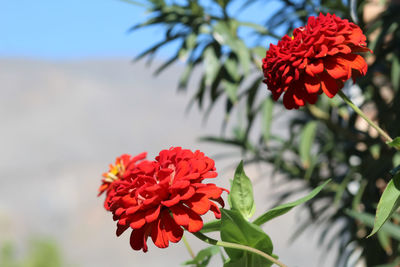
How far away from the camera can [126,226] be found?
2.03ft

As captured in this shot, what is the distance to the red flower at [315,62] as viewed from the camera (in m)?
0.70

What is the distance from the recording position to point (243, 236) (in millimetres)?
683

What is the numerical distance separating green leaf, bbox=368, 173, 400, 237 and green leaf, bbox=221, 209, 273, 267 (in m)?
0.13

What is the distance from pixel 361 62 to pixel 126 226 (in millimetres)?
349

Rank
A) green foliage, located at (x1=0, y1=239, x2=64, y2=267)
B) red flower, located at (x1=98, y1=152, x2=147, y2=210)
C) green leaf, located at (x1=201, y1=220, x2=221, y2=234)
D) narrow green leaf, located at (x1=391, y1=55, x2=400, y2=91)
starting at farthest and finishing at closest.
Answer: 1. green foliage, located at (x1=0, y1=239, x2=64, y2=267)
2. narrow green leaf, located at (x1=391, y1=55, x2=400, y2=91)
3. red flower, located at (x1=98, y1=152, x2=147, y2=210)
4. green leaf, located at (x1=201, y1=220, x2=221, y2=234)

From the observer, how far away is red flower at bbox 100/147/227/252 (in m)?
0.58

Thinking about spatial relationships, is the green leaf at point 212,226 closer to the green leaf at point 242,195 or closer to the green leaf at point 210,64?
the green leaf at point 242,195

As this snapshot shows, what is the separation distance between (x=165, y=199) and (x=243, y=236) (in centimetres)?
13

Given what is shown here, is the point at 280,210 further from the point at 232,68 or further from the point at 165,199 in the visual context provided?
the point at 232,68

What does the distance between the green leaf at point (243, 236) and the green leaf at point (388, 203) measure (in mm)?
129

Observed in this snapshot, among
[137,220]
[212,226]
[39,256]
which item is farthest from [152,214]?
[39,256]

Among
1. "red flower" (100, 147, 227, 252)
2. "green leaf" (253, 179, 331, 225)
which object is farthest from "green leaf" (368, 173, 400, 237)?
"red flower" (100, 147, 227, 252)

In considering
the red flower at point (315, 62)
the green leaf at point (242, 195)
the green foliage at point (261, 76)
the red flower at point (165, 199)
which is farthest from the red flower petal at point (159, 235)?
the green foliage at point (261, 76)

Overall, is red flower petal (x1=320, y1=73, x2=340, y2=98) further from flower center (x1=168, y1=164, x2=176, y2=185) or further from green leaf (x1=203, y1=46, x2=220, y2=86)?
green leaf (x1=203, y1=46, x2=220, y2=86)
